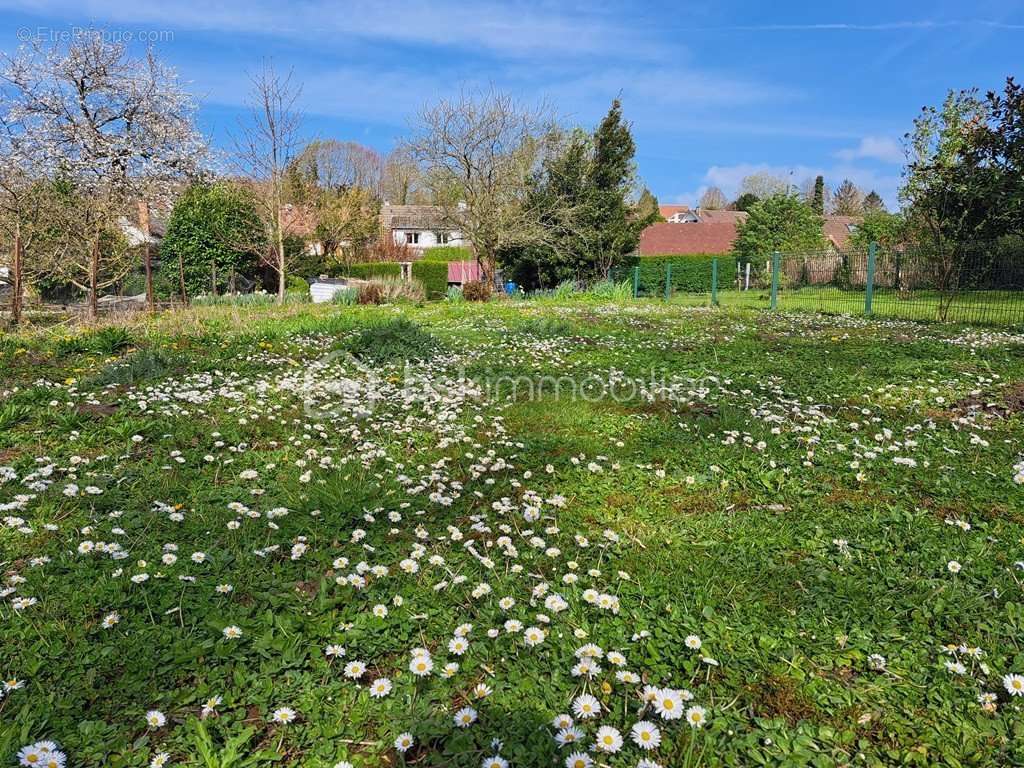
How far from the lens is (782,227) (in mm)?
31891

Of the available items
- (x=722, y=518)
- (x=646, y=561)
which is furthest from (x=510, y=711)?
(x=722, y=518)

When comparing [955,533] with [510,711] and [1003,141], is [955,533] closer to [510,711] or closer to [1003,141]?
[510,711]

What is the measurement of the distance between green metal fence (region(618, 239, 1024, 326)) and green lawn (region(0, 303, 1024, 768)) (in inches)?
342

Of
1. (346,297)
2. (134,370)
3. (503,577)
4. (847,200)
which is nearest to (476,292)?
(346,297)

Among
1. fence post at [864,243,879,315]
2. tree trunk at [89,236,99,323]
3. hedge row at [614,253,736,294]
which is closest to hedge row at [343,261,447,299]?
hedge row at [614,253,736,294]

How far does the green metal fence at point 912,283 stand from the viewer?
12.1 m

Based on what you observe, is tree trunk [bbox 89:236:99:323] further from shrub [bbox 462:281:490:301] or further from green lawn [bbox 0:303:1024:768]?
shrub [bbox 462:281:490:301]

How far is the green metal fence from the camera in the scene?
12078 millimetres

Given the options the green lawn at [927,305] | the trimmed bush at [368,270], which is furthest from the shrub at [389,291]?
the green lawn at [927,305]

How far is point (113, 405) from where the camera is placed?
15.5 ft

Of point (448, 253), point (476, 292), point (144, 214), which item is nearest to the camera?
point (144, 214)

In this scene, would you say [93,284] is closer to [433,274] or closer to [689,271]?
[433,274]

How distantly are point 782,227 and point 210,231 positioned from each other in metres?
27.1

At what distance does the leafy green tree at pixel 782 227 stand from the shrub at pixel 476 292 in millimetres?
17090
